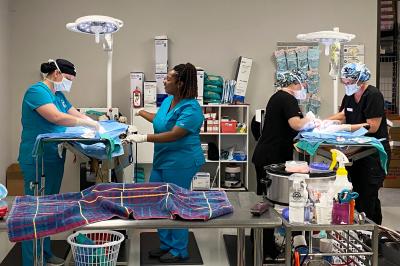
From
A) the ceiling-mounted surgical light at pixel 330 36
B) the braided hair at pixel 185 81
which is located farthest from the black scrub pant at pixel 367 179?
the braided hair at pixel 185 81

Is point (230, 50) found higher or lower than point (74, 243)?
higher

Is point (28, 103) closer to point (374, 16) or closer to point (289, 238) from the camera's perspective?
point (289, 238)

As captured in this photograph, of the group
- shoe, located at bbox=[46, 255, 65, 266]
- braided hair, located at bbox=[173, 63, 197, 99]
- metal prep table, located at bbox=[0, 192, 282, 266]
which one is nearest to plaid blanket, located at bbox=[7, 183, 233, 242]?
metal prep table, located at bbox=[0, 192, 282, 266]

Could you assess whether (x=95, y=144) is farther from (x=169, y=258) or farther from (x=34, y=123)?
Answer: (x=169, y=258)

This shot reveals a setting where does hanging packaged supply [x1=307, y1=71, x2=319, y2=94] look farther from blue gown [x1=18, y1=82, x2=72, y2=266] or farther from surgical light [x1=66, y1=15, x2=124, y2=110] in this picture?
blue gown [x1=18, y1=82, x2=72, y2=266]

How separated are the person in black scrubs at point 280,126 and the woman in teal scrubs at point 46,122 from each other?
3.96ft

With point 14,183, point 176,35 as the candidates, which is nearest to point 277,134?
point 176,35

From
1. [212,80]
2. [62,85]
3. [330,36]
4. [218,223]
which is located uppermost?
[330,36]

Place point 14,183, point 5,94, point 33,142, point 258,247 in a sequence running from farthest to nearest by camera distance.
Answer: point 5,94 < point 14,183 < point 33,142 < point 258,247

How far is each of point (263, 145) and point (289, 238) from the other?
4.83ft

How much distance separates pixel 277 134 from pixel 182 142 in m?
0.69

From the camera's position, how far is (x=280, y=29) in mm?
5766

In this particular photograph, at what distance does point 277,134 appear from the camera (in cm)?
362

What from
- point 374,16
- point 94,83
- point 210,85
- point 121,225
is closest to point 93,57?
point 94,83
